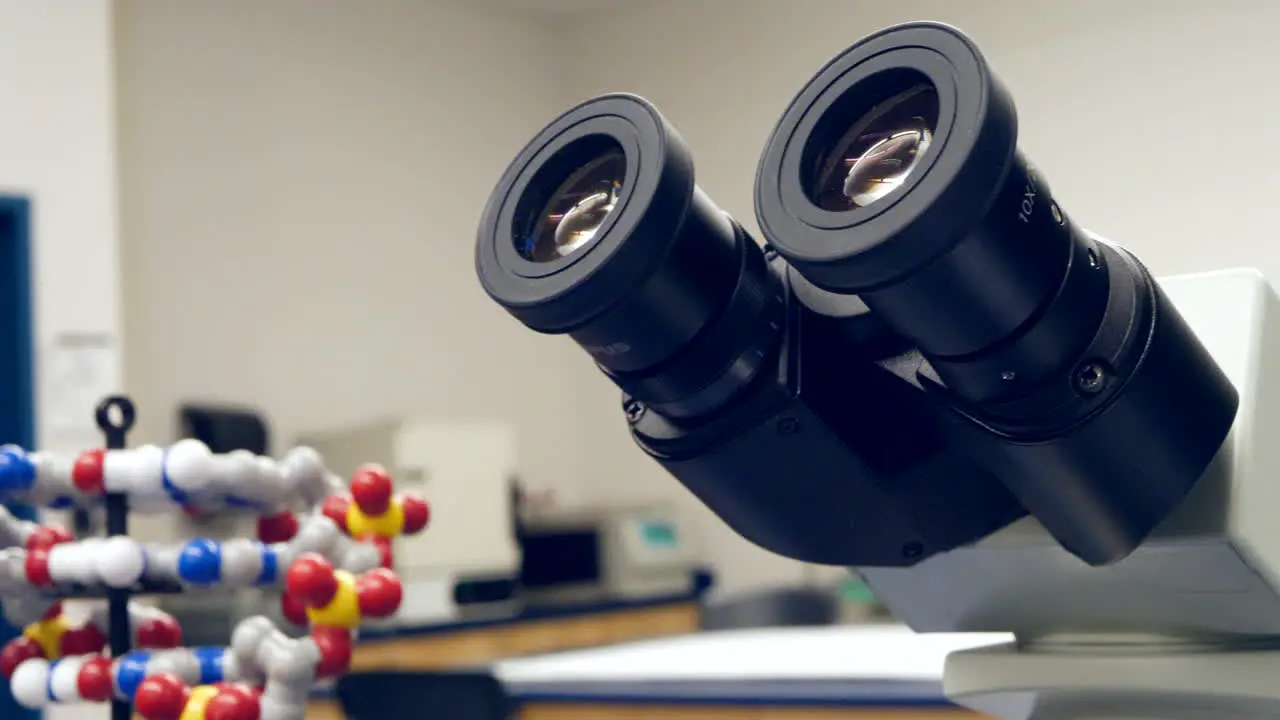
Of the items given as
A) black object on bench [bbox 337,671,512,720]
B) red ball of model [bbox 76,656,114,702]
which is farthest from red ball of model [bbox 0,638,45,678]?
black object on bench [bbox 337,671,512,720]

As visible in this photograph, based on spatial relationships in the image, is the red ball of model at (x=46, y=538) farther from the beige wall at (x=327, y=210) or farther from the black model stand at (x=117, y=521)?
the beige wall at (x=327, y=210)

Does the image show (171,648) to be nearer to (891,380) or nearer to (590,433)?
(891,380)

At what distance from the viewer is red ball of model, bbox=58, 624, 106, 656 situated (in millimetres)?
1159

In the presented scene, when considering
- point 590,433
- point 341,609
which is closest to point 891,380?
point 341,609

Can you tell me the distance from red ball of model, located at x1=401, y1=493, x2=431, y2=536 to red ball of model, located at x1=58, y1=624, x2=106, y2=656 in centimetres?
28

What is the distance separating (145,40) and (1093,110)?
2743mm

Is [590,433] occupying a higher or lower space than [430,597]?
higher

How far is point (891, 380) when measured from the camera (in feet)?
2.10

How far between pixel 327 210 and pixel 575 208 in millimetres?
3714

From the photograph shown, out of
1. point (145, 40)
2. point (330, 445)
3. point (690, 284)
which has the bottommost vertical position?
point (690, 284)

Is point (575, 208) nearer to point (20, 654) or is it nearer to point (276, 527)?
point (276, 527)

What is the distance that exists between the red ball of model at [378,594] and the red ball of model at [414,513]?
0.10 m

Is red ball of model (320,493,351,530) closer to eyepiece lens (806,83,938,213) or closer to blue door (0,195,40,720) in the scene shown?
eyepiece lens (806,83,938,213)

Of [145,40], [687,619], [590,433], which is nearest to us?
[145,40]
